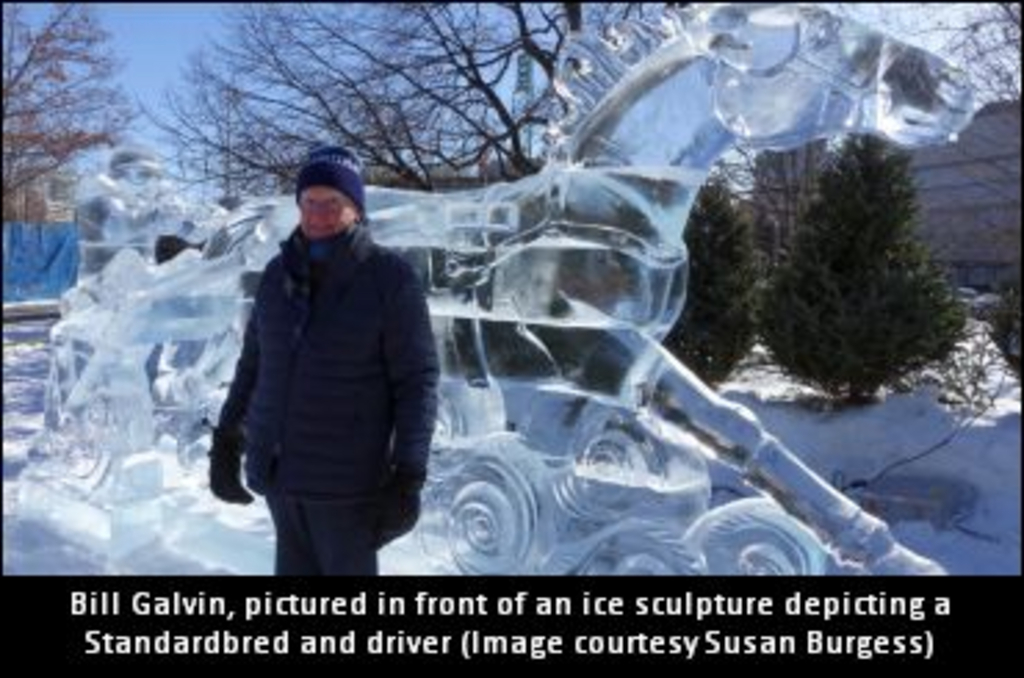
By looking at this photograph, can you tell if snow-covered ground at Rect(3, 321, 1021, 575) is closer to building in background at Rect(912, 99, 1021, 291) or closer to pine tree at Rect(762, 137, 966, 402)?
pine tree at Rect(762, 137, 966, 402)

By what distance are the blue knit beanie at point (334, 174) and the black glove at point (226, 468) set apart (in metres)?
0.75

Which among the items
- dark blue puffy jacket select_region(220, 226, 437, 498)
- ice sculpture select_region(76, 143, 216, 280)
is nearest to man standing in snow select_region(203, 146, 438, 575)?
dark blue puffy jacket select_region(220, 226, 437, 498)

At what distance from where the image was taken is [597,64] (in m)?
3.55

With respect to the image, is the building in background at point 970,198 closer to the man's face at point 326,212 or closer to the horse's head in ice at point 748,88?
the horse's head in ice at point 748,88

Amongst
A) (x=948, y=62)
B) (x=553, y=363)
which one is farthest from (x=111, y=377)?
(x=948, y=62)

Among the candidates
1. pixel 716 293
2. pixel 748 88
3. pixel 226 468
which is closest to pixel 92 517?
pixel 226 468

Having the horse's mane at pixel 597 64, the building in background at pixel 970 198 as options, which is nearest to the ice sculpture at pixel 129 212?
the horse's mane at pixel 597 64

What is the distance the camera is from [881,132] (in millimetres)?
3045

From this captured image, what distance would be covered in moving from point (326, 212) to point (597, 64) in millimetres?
1405

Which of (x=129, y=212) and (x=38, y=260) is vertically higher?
(x=38, y=260)

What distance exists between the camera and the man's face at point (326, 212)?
256 cm

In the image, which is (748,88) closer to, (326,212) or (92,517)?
(326,212)

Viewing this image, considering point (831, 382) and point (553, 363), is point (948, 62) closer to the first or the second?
point (553, 363)

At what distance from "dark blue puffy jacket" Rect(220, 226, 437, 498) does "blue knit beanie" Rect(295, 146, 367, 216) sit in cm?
13
